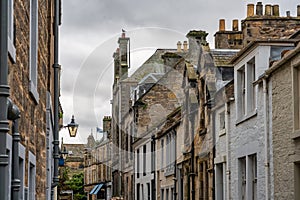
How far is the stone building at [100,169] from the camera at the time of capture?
74.5 metres

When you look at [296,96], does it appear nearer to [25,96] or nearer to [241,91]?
[241,91]

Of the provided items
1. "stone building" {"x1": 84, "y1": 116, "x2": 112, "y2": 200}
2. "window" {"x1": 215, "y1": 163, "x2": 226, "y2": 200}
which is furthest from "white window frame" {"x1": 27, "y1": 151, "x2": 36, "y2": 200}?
"stone building" {"x1": 84, "y1": 116, "x2": 112, "y2": 200}

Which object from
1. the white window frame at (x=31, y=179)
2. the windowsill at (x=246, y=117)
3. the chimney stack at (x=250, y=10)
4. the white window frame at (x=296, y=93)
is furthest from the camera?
the chimney stack at (x=250, y=10)

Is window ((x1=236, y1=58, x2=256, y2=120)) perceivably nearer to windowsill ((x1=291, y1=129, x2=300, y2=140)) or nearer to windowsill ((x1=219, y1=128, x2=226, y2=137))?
windowsill ((x1=219, y1=128, x2=226, y2=137))

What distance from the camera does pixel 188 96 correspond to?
3036 cm

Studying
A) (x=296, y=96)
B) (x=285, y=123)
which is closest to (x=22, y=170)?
(x=296, y=96)

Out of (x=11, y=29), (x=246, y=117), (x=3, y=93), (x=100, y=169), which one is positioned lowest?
(x=3, y=93)

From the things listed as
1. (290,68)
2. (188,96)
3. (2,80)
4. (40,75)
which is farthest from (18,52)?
(188,96)

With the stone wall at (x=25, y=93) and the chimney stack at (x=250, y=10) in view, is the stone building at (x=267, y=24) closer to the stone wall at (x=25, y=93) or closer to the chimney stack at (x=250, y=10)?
the chimney stack at (x=250, y=10)

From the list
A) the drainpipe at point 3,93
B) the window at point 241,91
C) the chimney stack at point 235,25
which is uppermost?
the chimney stack at point 235,25

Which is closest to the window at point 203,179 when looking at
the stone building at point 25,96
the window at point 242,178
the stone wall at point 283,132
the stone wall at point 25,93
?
the window at point 242,178

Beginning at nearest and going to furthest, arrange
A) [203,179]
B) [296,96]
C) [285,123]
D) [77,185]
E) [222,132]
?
[296,96]
[285,123]
[222,132]
[203,179]
[77,185]

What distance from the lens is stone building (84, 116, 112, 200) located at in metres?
74.5

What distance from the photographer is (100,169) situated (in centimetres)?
8219
